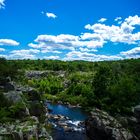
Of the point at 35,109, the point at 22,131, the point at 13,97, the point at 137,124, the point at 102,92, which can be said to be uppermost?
the point at 13,97

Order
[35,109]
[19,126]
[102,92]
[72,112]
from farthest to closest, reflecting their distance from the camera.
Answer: [102,92], [72,112], [35,109], [19,126]

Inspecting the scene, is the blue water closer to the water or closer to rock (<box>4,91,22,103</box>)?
the water

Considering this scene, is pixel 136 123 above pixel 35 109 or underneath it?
underneath

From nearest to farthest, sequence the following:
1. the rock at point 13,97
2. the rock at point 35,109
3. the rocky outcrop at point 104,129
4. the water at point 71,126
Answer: the rocky outcrop at point 104,129, the rock at point 13,97, the water at point 71,126, the rock at point 35,109

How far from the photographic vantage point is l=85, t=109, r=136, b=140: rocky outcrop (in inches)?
2272

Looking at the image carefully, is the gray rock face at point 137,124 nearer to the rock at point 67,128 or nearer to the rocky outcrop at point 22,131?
the rock at point 67,128

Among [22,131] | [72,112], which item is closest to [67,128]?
[72,112]

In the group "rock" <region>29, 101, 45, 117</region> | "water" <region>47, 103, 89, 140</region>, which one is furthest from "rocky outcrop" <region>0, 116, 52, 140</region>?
"rock" <region>29, 101, 45, 117</region>

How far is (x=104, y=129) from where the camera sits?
5962cm

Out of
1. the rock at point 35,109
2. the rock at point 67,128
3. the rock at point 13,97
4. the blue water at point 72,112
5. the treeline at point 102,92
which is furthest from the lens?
the blue water at point 72,112

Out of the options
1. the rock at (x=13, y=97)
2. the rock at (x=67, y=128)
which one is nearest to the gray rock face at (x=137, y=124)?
the rock at (x=67, y=128)

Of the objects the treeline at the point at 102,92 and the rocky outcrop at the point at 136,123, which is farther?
the treeline at the point at 102,92

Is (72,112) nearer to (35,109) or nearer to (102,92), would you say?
(102,92)

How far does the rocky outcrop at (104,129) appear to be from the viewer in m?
57.7
